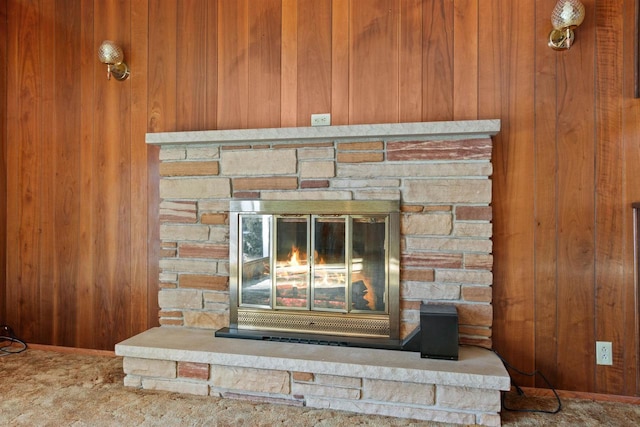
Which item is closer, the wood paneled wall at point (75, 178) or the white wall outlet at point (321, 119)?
the white wall outlet at point (321, 119)

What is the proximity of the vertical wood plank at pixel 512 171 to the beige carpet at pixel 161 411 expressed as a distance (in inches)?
12.4

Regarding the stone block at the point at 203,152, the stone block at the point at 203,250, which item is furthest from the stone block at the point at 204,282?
the stone block at the point at 203,152

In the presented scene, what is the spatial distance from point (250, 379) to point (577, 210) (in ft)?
6.31

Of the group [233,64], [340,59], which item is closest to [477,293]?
[340,59]

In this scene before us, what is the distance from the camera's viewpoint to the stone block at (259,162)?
2.33m

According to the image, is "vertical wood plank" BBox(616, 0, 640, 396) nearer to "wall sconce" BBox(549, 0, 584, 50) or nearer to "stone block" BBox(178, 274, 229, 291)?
"wall sconce" BBox(549, 0, 584, 50)

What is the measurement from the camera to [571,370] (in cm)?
212

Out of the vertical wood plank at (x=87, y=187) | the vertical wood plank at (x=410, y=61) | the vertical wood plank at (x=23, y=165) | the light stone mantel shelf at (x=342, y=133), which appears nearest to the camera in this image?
the light stone mantel shelf at (x=342, y=133)

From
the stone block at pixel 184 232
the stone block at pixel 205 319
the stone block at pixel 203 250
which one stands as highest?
the stone block at pixel 184 232

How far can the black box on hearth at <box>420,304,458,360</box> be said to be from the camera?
76.6 inches

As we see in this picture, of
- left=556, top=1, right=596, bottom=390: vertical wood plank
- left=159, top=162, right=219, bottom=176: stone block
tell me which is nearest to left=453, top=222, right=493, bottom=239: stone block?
left=556, top=1, right=596, bottom=390: vertical wood plank

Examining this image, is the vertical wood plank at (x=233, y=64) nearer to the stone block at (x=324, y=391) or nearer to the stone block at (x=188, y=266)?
the stone block at (x=188, y=266)

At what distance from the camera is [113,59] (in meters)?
2.51

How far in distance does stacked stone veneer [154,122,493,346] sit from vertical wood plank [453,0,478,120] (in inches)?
8.4
